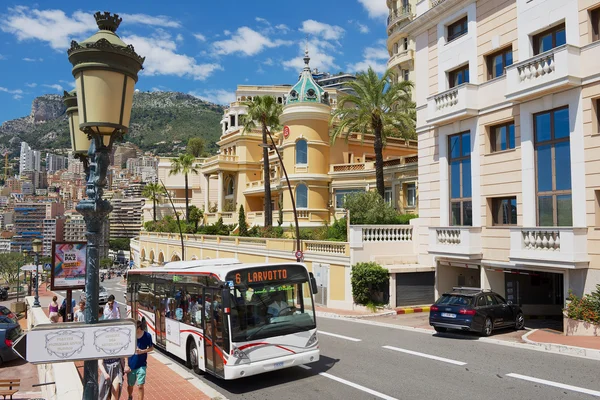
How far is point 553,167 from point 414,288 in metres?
8.75

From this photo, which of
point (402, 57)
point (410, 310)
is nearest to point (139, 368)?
point (410, 310)

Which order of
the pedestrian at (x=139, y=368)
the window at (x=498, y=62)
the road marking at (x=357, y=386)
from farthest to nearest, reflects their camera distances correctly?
the window at (x=498, y=62) < the road marking at (x=357, y=386) < the pedestrian at (x=139, y=368)

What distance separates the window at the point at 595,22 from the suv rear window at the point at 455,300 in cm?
953

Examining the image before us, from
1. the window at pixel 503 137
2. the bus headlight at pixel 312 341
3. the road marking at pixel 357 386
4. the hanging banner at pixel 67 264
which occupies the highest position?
the window at pixel 503 137

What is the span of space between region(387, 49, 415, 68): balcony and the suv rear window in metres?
45.4

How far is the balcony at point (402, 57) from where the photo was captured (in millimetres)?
57319

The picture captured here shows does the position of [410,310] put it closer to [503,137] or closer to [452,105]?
[503,137]

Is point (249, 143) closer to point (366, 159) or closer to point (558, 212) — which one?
point (366, 159)

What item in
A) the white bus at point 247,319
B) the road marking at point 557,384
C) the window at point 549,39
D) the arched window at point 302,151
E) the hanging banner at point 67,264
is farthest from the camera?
the arched window at point 302,151

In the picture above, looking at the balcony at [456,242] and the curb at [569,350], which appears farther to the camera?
the balcony at [456,242]

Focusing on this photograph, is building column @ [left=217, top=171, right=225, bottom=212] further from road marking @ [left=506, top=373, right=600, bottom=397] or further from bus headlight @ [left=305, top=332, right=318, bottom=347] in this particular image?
road marking @ [left=506, top=373, right=600, bottom=397]

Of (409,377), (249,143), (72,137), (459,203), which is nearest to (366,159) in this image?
(249,143)

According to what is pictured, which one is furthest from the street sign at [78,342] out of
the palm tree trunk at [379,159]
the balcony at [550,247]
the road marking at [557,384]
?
the palm tree trunk at [379,159]

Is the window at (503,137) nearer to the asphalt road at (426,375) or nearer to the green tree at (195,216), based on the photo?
the asphalt road at (426,375)
